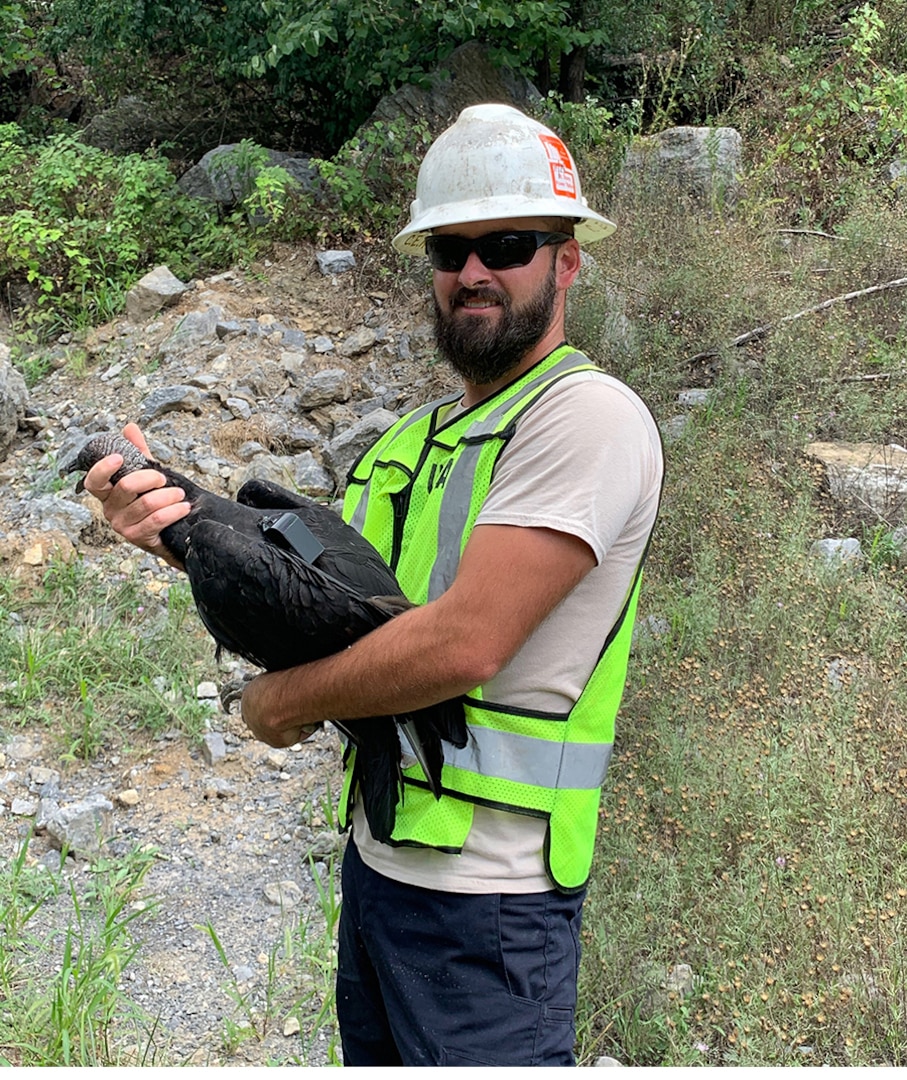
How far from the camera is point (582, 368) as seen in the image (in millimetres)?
1832

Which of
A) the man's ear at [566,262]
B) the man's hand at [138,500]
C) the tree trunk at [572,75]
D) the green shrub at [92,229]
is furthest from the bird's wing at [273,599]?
the tree trunk at [572,75]

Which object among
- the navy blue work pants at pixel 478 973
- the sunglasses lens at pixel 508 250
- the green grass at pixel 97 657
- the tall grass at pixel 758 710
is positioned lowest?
the green grass at pixel 97 657

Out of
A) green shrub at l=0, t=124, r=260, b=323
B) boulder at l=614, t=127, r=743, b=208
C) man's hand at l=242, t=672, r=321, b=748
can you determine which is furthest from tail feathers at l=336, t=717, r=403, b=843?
green shrub at l=0, t=124, r=260, b=323

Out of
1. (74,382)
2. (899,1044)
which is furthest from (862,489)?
(74,382)

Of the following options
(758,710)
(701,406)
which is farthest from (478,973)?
(701,406)

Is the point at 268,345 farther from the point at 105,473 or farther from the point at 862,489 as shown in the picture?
the point at 105,473

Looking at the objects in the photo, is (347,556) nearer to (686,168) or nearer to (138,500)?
(138,500)

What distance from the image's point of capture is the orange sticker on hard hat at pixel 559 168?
6.68 feet

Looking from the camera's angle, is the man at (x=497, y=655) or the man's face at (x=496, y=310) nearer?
the man at (x=497, y=655)

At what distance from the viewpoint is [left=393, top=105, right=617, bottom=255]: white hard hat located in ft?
6.48

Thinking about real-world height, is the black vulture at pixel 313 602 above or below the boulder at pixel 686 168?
above

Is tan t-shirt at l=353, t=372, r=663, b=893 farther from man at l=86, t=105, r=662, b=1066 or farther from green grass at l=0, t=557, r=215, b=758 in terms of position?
green grass at l=0, t=557, r=215, b=758

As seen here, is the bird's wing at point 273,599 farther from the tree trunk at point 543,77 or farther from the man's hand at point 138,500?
the tree trunk at point 543,77

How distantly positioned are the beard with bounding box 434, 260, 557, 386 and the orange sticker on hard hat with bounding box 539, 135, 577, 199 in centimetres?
20
